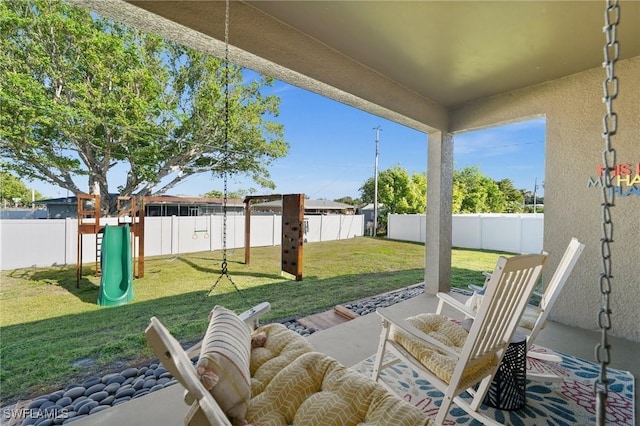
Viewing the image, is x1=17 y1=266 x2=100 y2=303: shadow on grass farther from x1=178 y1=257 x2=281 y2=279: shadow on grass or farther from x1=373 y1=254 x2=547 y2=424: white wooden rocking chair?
x1=373 y1=254 x2=547 y2=424: white wooden rocking chair

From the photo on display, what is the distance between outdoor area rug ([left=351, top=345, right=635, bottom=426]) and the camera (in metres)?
1.62

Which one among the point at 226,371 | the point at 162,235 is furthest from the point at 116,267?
the point at 226,371

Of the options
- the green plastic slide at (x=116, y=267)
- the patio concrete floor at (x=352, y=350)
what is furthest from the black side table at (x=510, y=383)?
the green plastic slide at (x=116, y=267)

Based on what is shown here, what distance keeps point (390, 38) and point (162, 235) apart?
4933mm

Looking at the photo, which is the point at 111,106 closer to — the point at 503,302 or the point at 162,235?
the point at 162,235

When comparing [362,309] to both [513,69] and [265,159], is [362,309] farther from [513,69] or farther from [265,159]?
[265,159]

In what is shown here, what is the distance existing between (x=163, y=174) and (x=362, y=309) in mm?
5486

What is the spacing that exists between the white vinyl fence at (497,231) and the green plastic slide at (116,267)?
8414 mm

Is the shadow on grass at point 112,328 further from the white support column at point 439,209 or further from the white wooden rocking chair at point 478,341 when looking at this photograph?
the white wooden rocking chair at point 478,341

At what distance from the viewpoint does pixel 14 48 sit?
4434 millimetres

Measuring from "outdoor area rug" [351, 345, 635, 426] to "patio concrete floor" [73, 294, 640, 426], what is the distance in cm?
9

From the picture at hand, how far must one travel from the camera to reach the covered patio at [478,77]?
189 centimetres

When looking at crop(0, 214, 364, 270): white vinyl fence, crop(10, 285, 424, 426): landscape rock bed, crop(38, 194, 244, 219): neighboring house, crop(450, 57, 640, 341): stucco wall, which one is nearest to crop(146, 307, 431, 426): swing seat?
crop(10, 285, 424, 426): landscape rock bed

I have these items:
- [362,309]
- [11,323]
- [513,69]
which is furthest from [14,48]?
[513,69]
